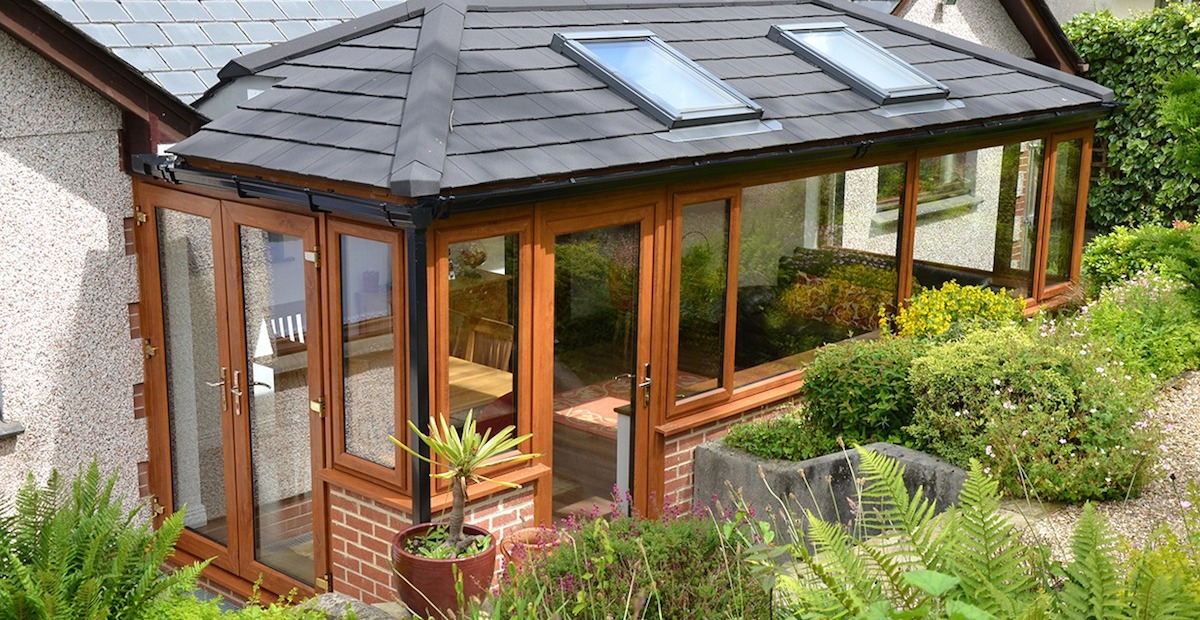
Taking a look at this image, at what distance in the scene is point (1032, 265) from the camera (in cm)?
1146

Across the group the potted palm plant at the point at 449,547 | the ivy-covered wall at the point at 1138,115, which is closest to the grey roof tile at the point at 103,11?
the potted palm plant at the point at 449,547

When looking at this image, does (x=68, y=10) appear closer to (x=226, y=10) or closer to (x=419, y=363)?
(x=226, y=10)

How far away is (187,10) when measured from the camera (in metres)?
8.38

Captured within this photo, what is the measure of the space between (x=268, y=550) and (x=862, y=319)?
4.92m

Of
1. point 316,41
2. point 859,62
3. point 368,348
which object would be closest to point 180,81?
point 316,41

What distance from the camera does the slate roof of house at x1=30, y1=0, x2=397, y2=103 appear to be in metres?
7.73

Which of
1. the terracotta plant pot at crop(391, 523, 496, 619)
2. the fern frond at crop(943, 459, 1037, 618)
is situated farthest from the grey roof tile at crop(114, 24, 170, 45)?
the fern frond at crop(943, 459, 1037, 618)

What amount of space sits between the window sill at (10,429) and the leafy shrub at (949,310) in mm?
6406

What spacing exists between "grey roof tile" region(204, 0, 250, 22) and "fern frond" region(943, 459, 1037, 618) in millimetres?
6505

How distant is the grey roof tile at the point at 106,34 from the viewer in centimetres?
758

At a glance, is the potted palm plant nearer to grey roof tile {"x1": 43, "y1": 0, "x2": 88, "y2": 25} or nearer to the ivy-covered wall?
grey roof tile {"x1": 43, "y1": 0, "x2": 88, "y2": 25}

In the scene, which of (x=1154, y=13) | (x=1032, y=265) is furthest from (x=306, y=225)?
(x=1154, y=13)

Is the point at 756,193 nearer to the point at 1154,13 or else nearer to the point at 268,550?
the point at 268,550

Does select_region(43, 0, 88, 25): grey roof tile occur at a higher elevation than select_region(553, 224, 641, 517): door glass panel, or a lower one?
higher
